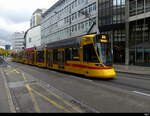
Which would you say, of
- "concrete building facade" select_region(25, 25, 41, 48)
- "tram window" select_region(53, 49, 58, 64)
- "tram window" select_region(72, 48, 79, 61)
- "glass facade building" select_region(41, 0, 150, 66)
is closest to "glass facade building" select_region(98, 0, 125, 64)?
"glass facade building" select_region(41, 0, 150, 66)

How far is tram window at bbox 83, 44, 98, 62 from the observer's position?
36.9ft

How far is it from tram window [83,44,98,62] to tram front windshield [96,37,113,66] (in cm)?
39

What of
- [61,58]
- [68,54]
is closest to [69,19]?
[61,58]

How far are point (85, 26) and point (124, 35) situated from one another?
39.8 feet

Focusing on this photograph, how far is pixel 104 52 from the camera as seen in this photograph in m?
11.3

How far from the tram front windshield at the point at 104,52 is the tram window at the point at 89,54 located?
39 cm

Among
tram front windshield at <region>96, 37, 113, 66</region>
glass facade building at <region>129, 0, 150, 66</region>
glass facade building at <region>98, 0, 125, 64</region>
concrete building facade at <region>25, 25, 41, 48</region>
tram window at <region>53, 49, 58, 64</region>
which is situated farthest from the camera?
concrete building facade at <region>25, 25, 41, 48</region>

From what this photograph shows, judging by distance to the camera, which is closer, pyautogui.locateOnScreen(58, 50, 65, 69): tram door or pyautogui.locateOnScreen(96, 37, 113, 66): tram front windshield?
pyautogui.locateOnScreen(96, 37, 113, 66): tram front windshield

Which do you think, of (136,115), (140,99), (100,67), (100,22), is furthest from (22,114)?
(100,22)

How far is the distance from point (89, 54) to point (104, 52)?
108cm

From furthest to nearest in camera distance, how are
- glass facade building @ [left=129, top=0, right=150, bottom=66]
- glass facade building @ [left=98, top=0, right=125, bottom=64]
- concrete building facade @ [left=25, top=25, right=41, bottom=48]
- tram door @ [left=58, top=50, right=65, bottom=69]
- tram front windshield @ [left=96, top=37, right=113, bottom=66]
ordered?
1. concrete building facade @ [left=25, top=25, right=41, bottom=48]
2. glass facade building @ [left=98, top=0, right=125, bottom=64]
3. glass facade building @ [left=129, top=0, right=150, bottom=66]
4. tram door @ [left=58, top=50, right=65, bottom=69]
5. tram front windshield @ [left=96, top=37, right=113, bottom=66]

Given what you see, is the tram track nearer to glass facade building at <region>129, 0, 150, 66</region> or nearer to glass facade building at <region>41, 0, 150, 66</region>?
glass facade building at <region>41, 0, 150, 66</region>

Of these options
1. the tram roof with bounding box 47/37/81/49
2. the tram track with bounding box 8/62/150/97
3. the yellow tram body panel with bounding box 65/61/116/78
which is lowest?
the tram track with bounding box 8/62/150/97

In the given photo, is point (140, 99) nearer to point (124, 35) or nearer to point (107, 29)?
point (124, 35)
